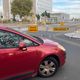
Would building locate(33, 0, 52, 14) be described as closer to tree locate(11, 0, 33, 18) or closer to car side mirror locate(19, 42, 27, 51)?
tree locate(11, 0, 33, 18)

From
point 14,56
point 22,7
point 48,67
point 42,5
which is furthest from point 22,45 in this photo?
point 42,5

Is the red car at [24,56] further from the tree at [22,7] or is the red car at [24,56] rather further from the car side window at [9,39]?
the tree at [22,7]

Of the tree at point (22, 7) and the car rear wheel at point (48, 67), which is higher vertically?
the tree at point (22, 7)

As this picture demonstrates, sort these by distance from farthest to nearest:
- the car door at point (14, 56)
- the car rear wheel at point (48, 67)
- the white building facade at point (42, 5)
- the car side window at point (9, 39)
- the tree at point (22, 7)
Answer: the white building facade at point (42, 5) < the tree at point (22, 7) < the car rear wheel at point (48, 67) < the car side window at point (9, 39) < the car door at point (14, 56)

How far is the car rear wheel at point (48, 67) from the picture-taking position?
676cm

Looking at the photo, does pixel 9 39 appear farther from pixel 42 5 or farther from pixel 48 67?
pixel 42 5

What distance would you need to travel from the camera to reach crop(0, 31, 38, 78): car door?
5.75m

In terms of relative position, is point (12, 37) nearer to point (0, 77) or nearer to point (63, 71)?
point (0, 77)

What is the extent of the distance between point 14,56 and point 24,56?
0.30 m

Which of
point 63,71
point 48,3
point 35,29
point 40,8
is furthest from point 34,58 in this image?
point 48,3

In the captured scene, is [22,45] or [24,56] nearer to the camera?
[22,45]

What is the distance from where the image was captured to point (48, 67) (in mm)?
6879

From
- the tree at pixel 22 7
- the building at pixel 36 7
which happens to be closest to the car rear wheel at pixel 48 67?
the tree at pixel 22 7

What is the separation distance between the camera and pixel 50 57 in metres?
6.87
